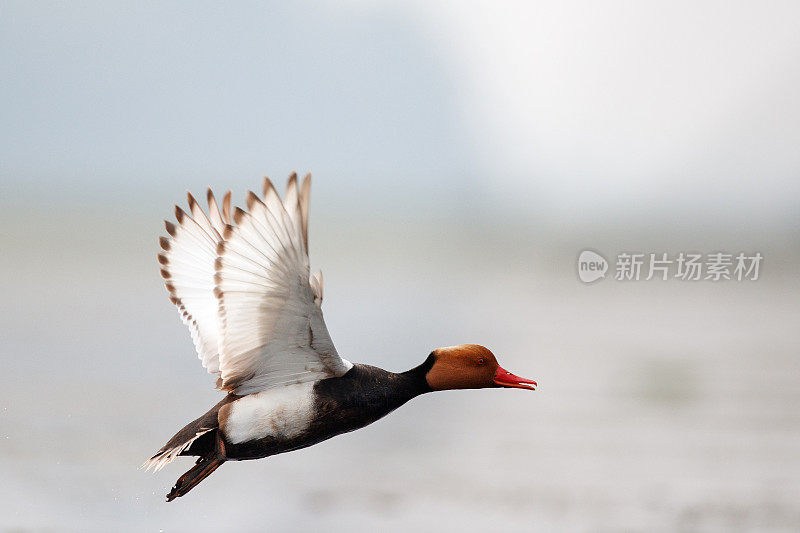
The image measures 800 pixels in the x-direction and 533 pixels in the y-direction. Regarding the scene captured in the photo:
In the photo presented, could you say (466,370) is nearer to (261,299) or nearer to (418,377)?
(418,377)

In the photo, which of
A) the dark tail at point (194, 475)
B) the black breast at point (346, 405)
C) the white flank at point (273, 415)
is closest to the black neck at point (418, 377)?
the black breast at point (346, 405)

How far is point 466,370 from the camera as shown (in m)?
1.03

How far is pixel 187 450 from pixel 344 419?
0.20 meters

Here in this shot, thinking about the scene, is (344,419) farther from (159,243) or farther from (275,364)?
(159,243)

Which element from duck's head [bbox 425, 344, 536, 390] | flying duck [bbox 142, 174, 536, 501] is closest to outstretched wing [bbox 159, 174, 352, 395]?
flying duck [bbox 142, 174, 536, 501]

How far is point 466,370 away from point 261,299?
0.28 metres

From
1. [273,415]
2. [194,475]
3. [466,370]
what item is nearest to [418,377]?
[466,370]

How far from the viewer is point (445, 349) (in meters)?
1.02

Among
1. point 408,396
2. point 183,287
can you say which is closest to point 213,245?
point 183,287

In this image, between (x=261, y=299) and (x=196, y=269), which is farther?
(x=196, y=269)

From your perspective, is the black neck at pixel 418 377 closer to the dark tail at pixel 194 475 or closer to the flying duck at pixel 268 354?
the flying duck at pixel 268 354

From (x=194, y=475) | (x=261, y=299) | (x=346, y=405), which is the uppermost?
(x=261, y=299)

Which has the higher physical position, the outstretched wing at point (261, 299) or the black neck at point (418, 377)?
the outstretched wing at point (261, 299)

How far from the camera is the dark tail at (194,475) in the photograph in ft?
3.20
